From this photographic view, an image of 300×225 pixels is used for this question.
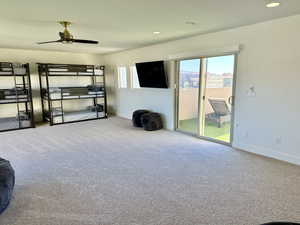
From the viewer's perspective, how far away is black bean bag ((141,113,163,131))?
5.46 meters

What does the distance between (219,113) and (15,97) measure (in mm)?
5656

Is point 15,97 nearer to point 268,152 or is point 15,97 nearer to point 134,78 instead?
point 134,78

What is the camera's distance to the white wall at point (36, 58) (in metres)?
6.19

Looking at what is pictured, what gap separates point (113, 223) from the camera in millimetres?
2004

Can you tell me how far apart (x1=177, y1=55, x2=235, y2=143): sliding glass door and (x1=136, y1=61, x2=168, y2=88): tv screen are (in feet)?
1.64

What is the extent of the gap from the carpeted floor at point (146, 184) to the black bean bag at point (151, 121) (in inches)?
41.6

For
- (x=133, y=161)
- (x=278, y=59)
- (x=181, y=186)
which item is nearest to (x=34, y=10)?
(x=133, y=161)

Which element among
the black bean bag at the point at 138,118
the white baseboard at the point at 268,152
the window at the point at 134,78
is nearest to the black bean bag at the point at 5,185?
the black bean bag at the point at 138,118

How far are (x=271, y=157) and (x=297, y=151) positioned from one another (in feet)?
1.40

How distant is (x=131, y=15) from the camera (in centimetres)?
294

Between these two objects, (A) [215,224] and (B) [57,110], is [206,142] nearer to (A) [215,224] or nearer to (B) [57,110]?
(A) [215,224]

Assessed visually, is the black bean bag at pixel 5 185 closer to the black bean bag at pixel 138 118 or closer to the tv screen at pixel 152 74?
the black bean bag at pixel 138 118

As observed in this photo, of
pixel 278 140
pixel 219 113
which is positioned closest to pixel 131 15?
pixel 219 113

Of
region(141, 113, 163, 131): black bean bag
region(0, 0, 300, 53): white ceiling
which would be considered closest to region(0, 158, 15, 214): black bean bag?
region(0, 0, 300, 53): white ceiling
